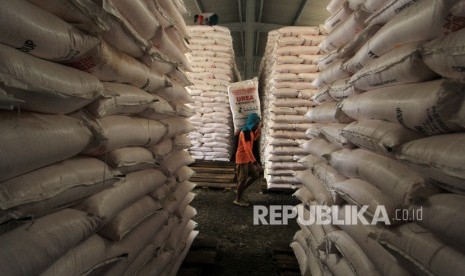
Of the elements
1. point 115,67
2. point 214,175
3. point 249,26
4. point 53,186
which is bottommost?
point 214,175

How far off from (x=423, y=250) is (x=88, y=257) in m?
1.36

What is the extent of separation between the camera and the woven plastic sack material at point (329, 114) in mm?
2354

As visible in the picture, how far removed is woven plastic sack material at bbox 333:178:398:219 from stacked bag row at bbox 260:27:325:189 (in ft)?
11.4

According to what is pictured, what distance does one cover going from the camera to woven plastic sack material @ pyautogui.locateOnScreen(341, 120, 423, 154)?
1471 mm

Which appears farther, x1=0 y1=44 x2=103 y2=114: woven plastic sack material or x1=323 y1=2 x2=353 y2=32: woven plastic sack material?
x1=323 y1=2 x2=353 y2=32: woven plastic sack material

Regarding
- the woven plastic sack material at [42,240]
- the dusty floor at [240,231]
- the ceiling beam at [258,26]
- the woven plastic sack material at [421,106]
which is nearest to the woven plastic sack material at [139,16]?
the woven plastic sack material at [42,240]

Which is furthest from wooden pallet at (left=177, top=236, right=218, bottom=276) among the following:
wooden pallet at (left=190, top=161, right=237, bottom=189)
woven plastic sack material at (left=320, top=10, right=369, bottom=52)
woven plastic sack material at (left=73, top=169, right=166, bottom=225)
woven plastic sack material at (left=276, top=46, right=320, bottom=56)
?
woven plastic sack material at (left=276, top=46, right=320, bottom=56)

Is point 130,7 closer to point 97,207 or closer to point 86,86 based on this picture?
point 86,86

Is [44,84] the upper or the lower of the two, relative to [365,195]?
upper

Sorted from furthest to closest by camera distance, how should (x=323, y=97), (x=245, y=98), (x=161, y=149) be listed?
(x=245, y=98)
(x=323, y=97)
(x=161, y=149)

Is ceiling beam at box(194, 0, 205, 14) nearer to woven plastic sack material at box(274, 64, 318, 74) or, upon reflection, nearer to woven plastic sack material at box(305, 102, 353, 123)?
woven plastic sack material at box(274, 64, 318, 74)

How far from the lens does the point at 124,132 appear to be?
1.84 meters

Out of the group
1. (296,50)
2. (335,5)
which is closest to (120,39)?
(335,5)

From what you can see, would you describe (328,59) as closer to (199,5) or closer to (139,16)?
(139,16)
